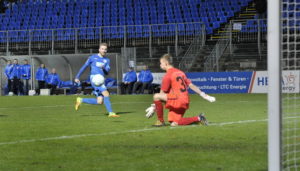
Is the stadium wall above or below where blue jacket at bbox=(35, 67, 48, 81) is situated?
below

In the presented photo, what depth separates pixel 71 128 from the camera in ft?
37.9

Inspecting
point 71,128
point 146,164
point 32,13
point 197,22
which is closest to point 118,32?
point 197,22

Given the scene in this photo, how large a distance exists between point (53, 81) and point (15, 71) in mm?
2090

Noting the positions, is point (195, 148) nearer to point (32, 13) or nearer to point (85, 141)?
point (85, 141)

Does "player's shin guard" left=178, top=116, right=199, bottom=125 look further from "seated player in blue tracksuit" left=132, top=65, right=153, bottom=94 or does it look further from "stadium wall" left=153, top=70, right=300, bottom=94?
"seated player in blue tracksuit" left=132, top=65, right=153, bottom=94

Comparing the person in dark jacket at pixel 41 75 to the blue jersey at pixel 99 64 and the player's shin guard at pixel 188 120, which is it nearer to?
the blue jersey at pixel 99 64

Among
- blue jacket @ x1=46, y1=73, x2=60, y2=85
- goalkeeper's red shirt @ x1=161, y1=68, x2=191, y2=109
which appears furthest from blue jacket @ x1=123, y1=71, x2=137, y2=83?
goalkeeper's red shirt @ x1=161, y1=68, x2=191, y2=109

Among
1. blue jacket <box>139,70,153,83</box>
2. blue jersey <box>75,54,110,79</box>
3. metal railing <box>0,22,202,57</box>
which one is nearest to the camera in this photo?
blue jersey <box>75,54,110,79</box>

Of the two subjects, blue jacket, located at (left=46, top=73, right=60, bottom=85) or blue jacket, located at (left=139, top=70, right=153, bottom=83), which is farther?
blue jacket, located at (left=46, top=73, right=60, bottom=85)

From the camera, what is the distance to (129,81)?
31641 millimetres

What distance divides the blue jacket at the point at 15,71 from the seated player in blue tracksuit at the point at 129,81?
5707mm

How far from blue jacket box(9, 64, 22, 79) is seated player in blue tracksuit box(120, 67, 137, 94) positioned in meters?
5.71

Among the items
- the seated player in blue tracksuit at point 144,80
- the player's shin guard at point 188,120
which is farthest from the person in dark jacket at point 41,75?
the player's shin guard at point 188,120

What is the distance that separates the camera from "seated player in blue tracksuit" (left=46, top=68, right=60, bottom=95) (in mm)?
33062
